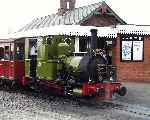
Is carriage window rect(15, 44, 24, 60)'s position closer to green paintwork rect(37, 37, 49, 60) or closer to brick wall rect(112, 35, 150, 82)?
green paintwork rect(37, 37, 49, 60)

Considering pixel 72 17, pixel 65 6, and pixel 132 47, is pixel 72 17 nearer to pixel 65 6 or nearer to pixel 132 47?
pixel 65 6

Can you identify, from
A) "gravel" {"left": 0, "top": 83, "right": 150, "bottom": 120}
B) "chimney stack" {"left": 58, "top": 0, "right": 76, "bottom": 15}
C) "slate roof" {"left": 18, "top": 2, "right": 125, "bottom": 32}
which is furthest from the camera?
"chimney stack" {"left": 58, "top": 0, "right": 76, "bottom": 15}

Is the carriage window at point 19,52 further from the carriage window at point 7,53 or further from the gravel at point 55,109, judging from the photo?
the gravel at point 55,109

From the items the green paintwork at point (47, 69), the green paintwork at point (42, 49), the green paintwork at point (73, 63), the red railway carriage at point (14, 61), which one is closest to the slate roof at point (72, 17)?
the red railway carriage at point (14, 61)

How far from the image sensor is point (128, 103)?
16.5m

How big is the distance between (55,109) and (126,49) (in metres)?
11.5

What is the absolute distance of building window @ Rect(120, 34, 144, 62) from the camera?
1003 inches

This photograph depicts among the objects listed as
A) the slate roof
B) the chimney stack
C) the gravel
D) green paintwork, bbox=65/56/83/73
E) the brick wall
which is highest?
the chimney stack

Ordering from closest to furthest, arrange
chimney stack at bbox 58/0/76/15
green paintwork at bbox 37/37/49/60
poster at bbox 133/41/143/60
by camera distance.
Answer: green paintwork at bbox 37/37/49/60 < poster at bbox 133/41/143/60 < chimney stack at bbox 58/0/76/15

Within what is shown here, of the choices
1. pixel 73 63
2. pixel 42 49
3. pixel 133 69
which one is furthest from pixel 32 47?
pixel 133 69

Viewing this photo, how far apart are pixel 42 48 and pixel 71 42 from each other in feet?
4.29

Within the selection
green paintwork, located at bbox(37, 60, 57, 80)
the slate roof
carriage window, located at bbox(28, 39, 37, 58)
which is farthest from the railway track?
the slate roof

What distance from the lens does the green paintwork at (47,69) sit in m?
17.9

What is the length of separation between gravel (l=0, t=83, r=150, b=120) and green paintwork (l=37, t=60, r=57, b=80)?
2.85ft
